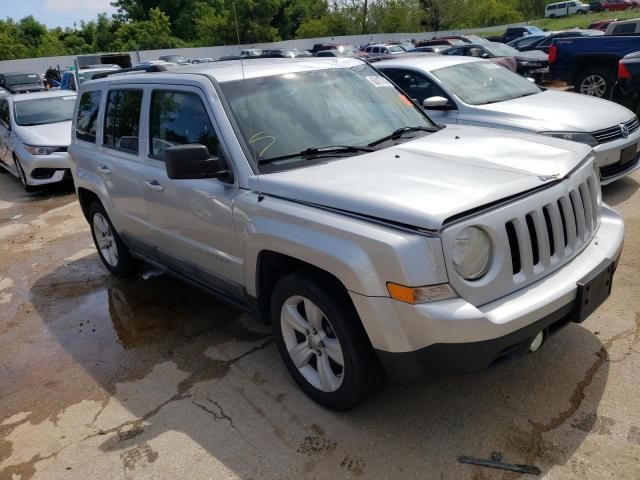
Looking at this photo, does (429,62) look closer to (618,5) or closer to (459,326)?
(459,326)

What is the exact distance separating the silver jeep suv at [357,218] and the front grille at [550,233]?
0.03 feet

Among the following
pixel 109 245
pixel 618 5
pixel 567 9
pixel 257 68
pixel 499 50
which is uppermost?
pixel 567 9

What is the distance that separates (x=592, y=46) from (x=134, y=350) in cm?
1074

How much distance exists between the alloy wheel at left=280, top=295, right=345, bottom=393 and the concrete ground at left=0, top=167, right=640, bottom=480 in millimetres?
207

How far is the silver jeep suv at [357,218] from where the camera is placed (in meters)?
2.48

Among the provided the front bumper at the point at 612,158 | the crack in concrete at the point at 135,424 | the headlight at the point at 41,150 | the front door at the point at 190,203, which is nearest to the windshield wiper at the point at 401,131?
the front door at the point at 190,203

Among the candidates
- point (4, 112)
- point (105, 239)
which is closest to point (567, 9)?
point (4, 112)

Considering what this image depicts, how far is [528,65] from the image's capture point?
16.6 metres

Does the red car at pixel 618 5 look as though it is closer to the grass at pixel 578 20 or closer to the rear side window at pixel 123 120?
the grass at pixel 578 20

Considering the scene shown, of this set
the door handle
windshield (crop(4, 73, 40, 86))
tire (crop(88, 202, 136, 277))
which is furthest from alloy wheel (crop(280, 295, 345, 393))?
windshield (crop(4, 73, 40, 86))

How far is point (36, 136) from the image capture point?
9906 mm

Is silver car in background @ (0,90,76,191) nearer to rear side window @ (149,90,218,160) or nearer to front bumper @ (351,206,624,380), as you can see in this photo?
rear side window @ (149,90,218,160)

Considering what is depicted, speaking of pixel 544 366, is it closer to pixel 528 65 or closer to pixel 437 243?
pixel 437 243

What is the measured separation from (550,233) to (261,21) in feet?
179
